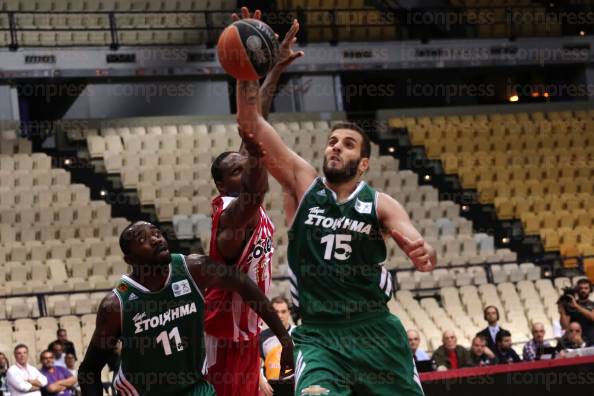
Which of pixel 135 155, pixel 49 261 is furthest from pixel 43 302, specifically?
pixel 135 155

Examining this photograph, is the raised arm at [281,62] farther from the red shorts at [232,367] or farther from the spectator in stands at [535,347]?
the spectator in stands at [535,347]

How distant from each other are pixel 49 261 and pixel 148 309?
10.8 meters

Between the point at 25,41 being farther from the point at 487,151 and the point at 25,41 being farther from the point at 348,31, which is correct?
the point at 487,151

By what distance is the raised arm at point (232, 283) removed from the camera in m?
5.97

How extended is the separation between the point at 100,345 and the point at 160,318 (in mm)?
329

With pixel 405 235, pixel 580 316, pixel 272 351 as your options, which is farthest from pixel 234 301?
pixel 580 316

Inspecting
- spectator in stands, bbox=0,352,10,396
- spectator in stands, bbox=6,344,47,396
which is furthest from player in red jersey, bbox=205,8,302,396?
spectator in stands, bbox=0,352,10,396

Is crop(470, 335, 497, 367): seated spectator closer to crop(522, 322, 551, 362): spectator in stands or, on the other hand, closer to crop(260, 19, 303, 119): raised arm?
crop(522, 322, 551, 362): spectator in stands

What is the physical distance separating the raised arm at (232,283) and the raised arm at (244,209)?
0.27 m

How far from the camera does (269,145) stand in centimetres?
559

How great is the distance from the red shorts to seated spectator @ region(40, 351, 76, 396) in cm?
531

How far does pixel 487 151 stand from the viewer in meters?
21.8

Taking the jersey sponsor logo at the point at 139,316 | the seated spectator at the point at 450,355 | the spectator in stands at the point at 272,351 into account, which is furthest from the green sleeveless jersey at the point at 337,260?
the seated spectator at the point at 450,355

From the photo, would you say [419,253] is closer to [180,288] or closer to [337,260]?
[337,260]
